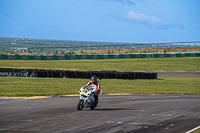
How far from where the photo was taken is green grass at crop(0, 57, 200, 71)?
39.8 metres

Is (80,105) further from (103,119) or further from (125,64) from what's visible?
(125,64)

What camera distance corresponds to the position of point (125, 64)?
44.1 m

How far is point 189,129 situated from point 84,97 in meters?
4.74

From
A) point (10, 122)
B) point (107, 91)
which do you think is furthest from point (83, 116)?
point (107, 91)

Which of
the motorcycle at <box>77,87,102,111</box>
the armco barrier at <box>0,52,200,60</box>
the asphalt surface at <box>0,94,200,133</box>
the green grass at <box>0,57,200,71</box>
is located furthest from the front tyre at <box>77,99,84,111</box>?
the armco barrier at <box>0,52,200,60</box>

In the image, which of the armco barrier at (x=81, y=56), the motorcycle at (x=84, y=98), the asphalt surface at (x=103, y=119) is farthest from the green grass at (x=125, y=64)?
the motorcycle at (x=84, y=98)

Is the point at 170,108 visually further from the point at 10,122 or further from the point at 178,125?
the point at 10,122

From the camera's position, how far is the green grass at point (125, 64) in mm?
39781

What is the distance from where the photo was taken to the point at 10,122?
9.84 m

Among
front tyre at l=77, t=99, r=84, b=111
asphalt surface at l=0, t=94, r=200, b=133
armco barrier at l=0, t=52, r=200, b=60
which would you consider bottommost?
asphalt surface at l=0, t=94, r=200, b=133

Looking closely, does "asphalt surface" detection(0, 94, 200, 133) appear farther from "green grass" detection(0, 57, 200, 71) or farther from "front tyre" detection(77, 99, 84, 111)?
"green grass" detection(0, 57, 200, 71)

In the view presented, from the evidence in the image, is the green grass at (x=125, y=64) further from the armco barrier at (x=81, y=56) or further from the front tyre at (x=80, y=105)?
the front tyre at (x=80, y=105)

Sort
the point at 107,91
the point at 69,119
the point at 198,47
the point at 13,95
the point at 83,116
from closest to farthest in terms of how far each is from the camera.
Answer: the point at 69,119
the point at 83,116
the point at 13,95
the point at 107,91
the point at 198,47

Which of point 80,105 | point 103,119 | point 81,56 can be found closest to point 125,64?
point 81,56
